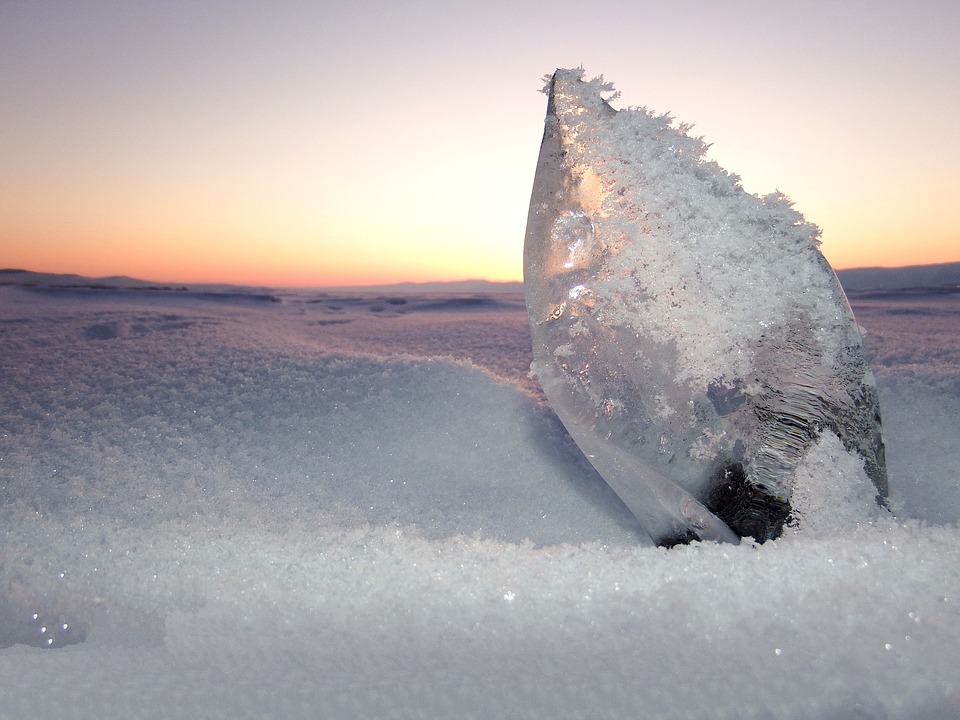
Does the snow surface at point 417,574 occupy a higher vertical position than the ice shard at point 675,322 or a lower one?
lower

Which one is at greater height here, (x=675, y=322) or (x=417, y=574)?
(x=675, y=322)

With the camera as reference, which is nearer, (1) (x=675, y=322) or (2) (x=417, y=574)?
(2) (x=417, y=574)

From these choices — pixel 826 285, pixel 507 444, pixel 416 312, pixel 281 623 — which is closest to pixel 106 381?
pixel 507 444

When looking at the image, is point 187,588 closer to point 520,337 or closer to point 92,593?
point 92,593

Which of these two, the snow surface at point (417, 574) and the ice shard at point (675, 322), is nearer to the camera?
the snow surface at point (417, 574)

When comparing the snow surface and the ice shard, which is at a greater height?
the ice shard
